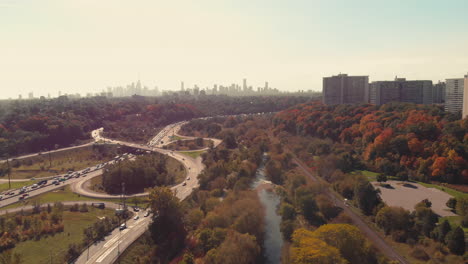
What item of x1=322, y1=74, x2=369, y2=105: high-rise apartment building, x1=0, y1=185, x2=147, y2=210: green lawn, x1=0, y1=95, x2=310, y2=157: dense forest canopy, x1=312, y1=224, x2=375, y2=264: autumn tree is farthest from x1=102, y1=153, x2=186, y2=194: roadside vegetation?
x1=322, y1=74, x2=369, y2=105: high-rise apartment building

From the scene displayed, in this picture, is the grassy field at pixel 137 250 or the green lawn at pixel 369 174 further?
the green lawn at pixel 369 174

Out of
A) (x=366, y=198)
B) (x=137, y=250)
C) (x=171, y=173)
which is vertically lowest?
(x=137, y=250)

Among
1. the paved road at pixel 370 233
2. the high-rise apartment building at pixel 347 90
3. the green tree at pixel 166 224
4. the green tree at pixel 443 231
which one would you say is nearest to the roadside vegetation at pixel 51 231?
the green tree at pixel 166 224

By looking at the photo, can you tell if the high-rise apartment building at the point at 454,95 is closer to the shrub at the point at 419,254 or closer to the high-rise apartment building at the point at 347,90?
the high-rise apartment building at the point at 347,90

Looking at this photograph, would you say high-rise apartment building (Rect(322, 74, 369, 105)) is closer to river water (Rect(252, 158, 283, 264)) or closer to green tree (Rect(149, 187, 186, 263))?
river water (Rect(252, 158, 283, 264))

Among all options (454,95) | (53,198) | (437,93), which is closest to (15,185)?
(53,198)

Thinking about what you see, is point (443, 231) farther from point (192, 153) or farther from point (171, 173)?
point (192, 153)
